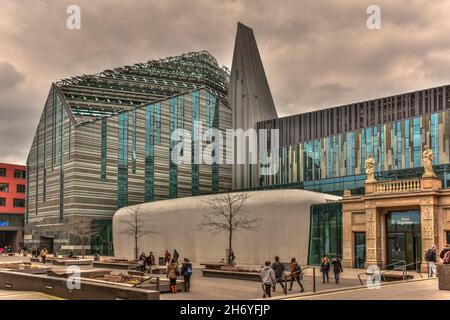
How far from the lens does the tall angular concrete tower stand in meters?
110

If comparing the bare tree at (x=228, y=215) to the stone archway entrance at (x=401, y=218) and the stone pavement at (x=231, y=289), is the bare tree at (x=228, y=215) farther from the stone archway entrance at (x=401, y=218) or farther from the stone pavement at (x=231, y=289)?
the stone pavement at (x=231, y=289)

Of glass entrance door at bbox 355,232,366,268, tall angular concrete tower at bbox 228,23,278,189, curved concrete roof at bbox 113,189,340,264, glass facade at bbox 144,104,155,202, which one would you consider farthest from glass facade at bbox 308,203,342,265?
tall angular concrete tower at bbox 228,23,278,189

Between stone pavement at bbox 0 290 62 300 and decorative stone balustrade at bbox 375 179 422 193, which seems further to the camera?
decorative stone balustrade at bbox 375 179 422 193

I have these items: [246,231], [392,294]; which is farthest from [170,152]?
[392,294]

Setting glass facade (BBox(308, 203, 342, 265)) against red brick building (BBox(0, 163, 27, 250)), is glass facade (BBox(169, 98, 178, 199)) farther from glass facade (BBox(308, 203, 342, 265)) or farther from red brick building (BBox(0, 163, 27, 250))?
glass facade (BBox(308, 203, 342, 265))

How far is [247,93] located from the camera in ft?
367

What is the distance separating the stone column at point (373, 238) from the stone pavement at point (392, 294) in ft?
47.6

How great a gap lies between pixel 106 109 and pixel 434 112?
54.2 meters

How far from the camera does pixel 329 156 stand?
9338 centimetres

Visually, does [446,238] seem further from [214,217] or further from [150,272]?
[214,217]

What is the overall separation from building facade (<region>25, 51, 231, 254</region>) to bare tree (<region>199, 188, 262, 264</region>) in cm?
2725

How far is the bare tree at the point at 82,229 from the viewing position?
84838mm

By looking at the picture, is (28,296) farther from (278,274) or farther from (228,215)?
(228,215)
